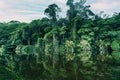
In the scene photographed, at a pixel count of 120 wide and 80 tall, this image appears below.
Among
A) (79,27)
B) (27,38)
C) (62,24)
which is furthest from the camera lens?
(27,38)

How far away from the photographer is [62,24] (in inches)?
2926

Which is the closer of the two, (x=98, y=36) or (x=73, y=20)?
(x=98, y=36)

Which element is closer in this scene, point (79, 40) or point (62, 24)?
point (79, 40)

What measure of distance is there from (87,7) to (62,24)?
7.03m

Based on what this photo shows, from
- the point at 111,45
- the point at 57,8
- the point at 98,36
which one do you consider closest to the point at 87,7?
the point at 57,8

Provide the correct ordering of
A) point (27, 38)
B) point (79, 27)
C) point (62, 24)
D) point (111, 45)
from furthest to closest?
point (27, 38) < point (62, 24) < point (79, 27) < point (111, 45)

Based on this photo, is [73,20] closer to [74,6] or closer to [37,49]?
[74,6]

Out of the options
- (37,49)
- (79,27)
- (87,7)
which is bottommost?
(37,49)

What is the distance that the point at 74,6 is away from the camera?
7294cm

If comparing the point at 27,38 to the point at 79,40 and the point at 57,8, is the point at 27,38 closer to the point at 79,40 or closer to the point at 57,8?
the point at 57,8

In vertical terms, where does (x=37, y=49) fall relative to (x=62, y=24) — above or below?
below

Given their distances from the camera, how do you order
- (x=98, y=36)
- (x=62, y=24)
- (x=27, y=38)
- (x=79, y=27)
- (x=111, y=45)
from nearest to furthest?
(x=111, y=45), (x=98, y=36), (x=79, y=27), (x=62, y=24), (x=27, y=38)

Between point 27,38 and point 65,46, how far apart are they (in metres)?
18.4

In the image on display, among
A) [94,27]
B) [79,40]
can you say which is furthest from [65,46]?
[94,27]
